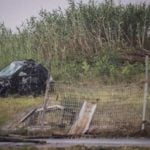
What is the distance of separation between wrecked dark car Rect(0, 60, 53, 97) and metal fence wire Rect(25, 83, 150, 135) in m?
4.32

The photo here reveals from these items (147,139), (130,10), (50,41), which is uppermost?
(130,10)

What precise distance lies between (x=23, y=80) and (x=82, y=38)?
5037 millimetres

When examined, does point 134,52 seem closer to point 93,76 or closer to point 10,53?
point 93,76

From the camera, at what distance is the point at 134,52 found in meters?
19.8

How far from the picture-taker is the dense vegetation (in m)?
19.0

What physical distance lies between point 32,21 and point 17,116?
32.0 ft

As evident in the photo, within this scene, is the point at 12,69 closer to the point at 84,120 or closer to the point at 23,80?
the point at 23,80

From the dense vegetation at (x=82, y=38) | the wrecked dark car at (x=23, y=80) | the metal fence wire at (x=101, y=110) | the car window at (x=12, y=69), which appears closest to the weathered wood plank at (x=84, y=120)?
the metal fence wire at (x=101, y=110)

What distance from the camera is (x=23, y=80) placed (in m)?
15.6

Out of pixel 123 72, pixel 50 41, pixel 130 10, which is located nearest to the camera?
pixel 123 72

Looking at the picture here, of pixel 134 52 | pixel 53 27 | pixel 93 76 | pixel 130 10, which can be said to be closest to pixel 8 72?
pixel 93 76

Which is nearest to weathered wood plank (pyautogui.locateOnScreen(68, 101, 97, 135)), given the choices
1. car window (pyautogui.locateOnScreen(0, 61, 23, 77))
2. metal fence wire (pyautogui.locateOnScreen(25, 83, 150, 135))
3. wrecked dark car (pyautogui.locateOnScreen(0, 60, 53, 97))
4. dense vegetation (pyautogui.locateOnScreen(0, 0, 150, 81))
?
metal fence wire (pyautogui.locateOnScreen(25, 83, 150, 135))

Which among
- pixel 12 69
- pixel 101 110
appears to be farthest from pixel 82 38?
pixel 101 110

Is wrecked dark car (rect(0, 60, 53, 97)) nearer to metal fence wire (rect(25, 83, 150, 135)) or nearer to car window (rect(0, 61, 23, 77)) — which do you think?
car window (rect(0, 61, 23, 77))
